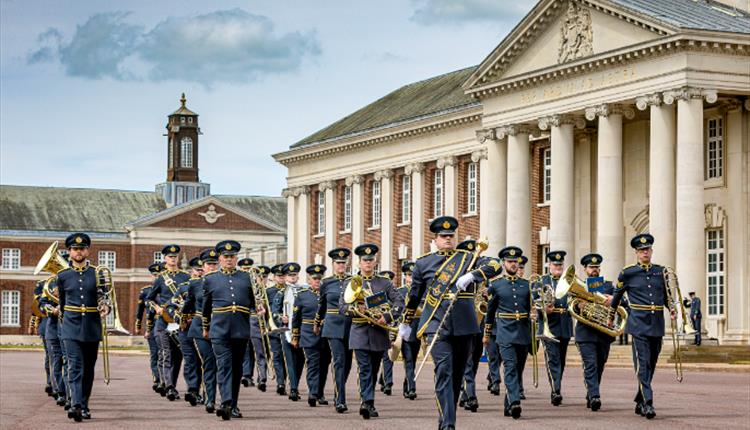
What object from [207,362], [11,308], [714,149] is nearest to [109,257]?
[11,308]

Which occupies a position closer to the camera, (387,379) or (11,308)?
(387,379)

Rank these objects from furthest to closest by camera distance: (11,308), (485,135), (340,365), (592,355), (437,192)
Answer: (11,308) < (437,192) < (485,135) < (340,365) < (592,355)

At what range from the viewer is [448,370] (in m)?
16.7

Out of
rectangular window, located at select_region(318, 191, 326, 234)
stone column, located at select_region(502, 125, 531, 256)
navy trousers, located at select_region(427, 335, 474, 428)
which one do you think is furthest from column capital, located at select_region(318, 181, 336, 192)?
navy trousers, located at select_region(427, 335, 474, 428)

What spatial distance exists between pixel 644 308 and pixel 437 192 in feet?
140

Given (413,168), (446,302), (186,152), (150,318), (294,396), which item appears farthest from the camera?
(186,152)

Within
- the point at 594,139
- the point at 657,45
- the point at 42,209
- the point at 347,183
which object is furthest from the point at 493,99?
the point at 42,209

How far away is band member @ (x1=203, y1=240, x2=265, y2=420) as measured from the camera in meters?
20.0

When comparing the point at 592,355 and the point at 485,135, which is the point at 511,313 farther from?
the point at 485,135

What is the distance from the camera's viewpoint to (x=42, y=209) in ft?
352

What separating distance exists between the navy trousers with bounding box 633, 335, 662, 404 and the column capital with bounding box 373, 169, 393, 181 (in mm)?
45370

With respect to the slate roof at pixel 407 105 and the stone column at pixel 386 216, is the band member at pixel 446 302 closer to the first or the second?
the slate roof at pixel 407 105

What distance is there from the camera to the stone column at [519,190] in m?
52.1

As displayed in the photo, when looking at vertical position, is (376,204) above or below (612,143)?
below
